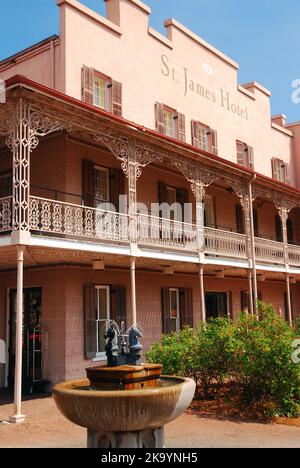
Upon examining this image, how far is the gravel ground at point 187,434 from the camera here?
329 inches

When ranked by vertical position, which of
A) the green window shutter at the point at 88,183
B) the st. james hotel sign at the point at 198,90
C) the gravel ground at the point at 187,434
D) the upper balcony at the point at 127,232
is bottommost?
the gravel ground at the point at 187,434

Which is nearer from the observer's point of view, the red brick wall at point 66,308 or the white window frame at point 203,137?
the red brick wall at point 66,308

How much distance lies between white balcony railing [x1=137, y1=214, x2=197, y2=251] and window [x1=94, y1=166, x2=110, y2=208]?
1.30 metres

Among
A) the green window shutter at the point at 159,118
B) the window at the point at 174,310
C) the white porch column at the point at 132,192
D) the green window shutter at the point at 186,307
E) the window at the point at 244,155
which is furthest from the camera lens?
the window at the point at 244,155

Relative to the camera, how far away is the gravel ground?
8345 mm

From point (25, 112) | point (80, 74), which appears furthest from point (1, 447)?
point (80, 74)

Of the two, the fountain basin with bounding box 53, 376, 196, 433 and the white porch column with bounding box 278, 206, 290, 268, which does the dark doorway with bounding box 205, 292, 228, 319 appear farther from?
the fountain basin with bounding box 53, 376, 196, 433

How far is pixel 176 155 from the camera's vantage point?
1519 centimetres

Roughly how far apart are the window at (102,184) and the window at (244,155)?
9.65m

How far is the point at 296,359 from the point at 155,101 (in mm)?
11547

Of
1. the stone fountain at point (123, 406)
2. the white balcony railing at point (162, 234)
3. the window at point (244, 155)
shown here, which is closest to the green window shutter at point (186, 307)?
the white balcony railing at point (162, 234)

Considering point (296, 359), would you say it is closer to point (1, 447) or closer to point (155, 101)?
point (1, 447)

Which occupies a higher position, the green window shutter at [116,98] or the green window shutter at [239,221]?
the green window shutter at [116,98]

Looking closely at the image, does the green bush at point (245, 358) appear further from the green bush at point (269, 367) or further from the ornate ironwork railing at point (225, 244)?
the ornate ironwork railing at point (225, 244)
